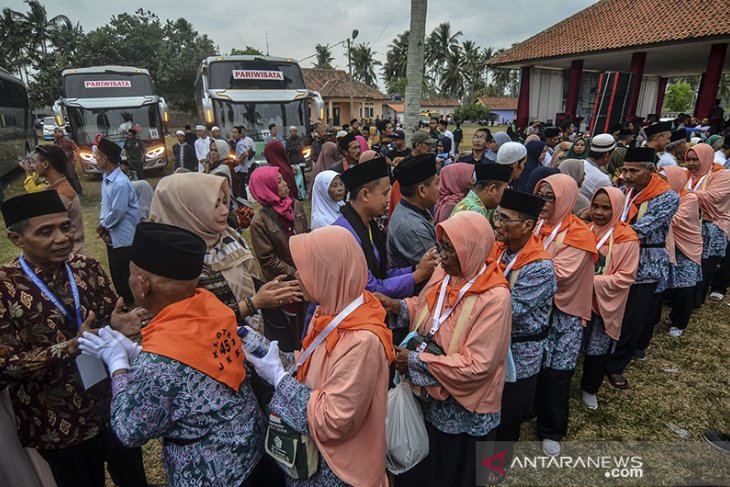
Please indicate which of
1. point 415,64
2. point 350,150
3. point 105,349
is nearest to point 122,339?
point 105,349

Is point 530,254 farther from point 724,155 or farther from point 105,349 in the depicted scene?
point 724,155

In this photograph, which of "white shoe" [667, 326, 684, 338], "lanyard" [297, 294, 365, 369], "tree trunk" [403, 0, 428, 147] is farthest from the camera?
"tree trunk" [403, 0, 428, 147]

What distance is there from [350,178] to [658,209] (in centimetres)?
303

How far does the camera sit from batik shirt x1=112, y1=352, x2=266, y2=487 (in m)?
1.45

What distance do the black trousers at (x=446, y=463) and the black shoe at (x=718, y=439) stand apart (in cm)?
226

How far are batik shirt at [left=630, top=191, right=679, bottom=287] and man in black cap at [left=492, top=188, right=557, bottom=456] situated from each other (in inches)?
75.3

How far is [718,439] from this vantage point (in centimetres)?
325

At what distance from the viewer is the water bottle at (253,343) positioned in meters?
1.79

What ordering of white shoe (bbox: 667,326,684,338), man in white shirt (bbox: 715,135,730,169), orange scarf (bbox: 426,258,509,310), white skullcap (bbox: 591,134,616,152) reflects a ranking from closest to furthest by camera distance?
orange scarf (bbox: 426,258,509,310) < white shoe (bbox: 667,326,684,338) < white skullcap (bbox: 591,134,616,152) < man in white shirt (bbox: 715,135,730,169)

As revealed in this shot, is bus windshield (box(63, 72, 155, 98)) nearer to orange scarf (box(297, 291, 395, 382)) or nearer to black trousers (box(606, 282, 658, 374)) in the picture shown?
orange scarf (box(297, 291, 395, 382))

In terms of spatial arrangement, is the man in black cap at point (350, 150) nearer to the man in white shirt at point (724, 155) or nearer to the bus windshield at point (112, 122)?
the man in white shirt at point (724, 155)

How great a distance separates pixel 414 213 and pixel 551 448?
85.6 inches

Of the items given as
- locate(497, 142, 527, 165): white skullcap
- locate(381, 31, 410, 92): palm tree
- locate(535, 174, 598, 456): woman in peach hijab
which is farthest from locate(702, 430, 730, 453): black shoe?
locate(381, 31, 410, 92): palm tree

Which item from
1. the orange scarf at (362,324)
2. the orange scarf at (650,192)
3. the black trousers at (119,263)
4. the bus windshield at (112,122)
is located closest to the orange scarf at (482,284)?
the orange scarf at (362,324)
